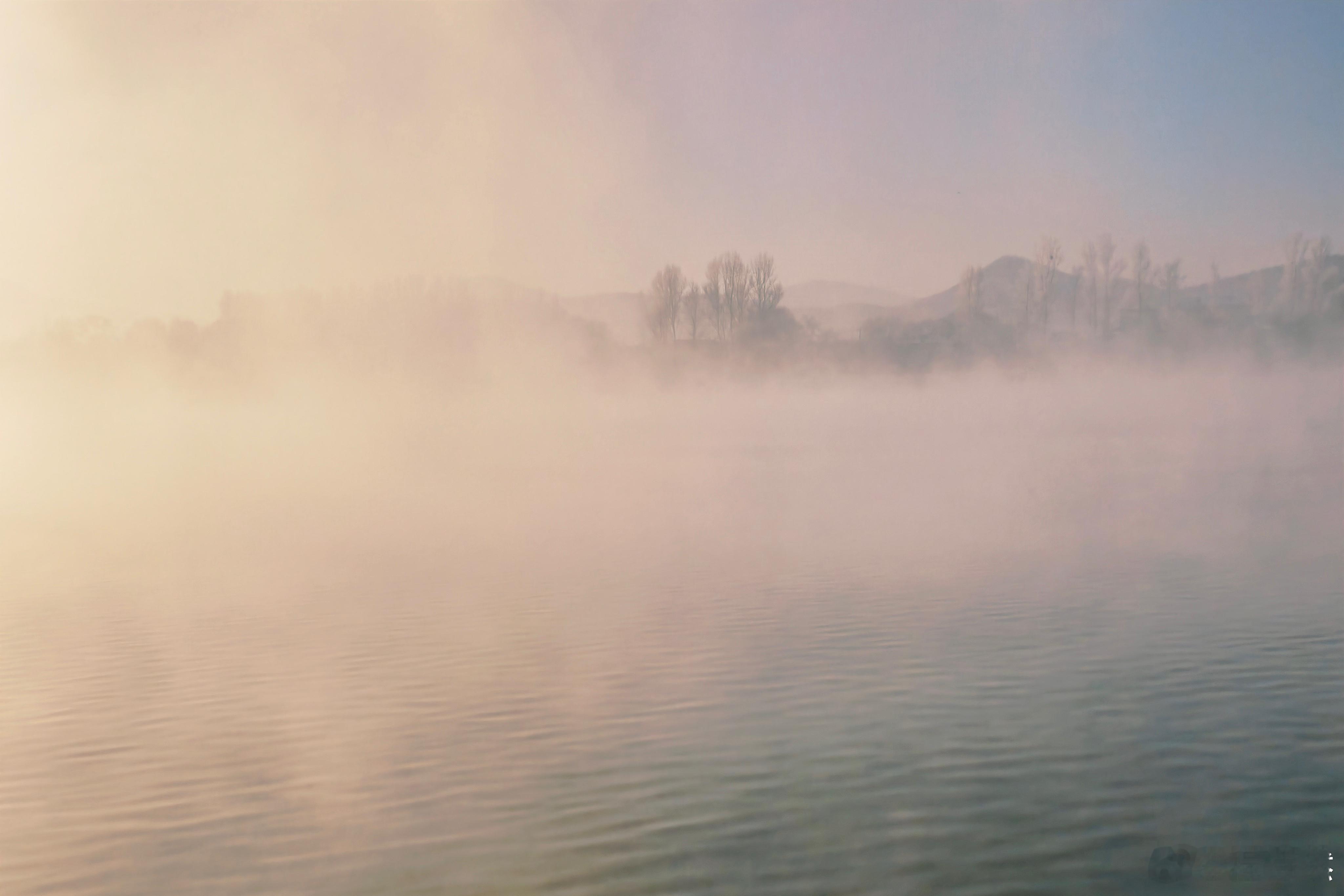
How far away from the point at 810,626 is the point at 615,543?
761 cm

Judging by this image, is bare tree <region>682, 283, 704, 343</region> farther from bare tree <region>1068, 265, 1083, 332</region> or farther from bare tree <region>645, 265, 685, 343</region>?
bare tree <region>1068, 265, 1083, 332</region>

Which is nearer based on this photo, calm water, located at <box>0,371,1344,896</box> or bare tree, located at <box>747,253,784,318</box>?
calm water, located at <box>0,371,1344,896</box>

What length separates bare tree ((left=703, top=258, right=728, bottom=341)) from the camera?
2712 inches

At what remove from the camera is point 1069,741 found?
7.94 meters

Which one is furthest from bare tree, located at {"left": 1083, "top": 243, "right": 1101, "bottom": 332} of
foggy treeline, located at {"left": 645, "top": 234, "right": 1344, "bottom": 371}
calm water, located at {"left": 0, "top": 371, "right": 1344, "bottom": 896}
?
calm water, located at {"left": 0, "top": 371, "right": 1344, "bottom": 896}

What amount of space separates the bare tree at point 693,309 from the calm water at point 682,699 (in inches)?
1825

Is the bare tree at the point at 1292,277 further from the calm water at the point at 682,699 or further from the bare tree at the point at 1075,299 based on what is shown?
the calm water at the point at 682,699

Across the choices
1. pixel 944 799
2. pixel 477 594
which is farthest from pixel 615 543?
pixel 944 799

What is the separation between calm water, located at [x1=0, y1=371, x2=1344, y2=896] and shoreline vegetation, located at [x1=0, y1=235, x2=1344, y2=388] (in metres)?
47.3

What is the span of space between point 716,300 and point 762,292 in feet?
10.5

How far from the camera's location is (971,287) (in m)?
75.8

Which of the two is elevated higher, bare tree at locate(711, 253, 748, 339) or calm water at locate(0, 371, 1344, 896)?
bare tree at locate(711, 253, 748, 339)

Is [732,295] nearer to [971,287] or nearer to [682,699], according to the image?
[971,287]

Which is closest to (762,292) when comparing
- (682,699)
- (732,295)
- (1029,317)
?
(732,295)
